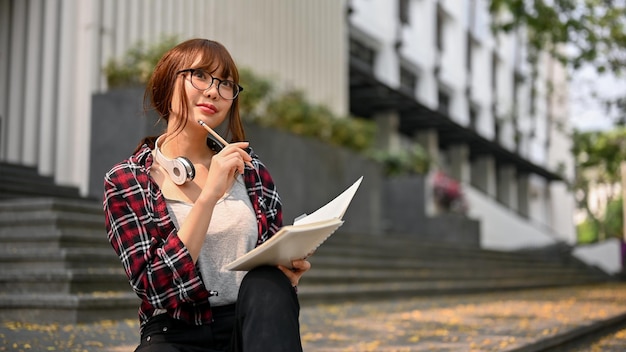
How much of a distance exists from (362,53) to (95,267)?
690 inches

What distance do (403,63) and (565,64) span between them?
11037 mm

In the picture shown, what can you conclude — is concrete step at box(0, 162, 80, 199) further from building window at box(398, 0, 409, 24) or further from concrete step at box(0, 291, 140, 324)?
building window at box(398, 0, 409, 24)

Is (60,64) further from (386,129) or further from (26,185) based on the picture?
(386,129)

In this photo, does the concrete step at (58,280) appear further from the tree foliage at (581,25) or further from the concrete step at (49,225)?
the tree foliage at (581,25)

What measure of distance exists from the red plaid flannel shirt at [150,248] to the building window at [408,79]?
2385cm

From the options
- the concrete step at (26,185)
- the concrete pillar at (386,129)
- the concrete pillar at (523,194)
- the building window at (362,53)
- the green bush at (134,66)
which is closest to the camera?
the concrete step at (26,185)

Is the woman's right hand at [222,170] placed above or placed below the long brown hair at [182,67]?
below

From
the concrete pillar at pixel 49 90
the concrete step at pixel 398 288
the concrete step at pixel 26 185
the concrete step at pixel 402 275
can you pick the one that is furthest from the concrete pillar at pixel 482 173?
the concrete step at pixel 26 185

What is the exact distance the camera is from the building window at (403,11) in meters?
25.0

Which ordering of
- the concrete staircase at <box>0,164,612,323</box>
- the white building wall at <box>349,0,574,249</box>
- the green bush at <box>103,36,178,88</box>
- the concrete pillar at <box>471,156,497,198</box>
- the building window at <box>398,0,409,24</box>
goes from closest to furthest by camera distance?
the concrete staircase at <box>0,164,612,323</box>
the green bush at <box>103,36,178,88</box>
the white building wall at <box>349,0,574,249</box>
the building window at <box>398,0,409,24</box>
the concrete pillar at <box>471,156,497,198</box>

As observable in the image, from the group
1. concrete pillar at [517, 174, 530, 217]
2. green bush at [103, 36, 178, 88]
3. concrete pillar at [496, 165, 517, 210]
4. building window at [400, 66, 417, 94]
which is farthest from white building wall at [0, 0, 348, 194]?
concrete pillar at [517, 174, 530, 217]

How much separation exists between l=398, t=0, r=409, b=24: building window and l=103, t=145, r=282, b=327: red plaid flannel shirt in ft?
76.2

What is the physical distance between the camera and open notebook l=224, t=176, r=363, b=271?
2168mm

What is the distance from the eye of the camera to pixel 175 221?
2.46 meters
